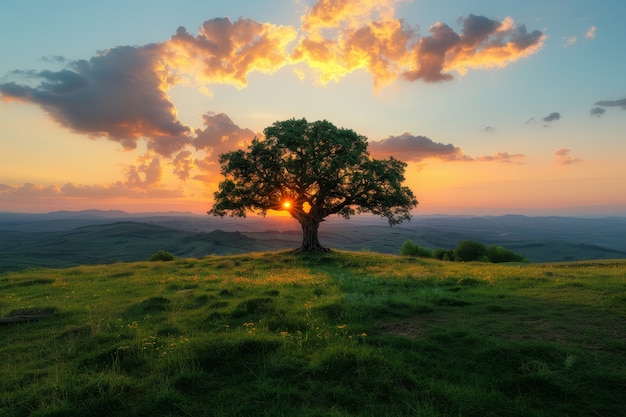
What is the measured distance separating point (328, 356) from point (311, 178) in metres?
29.9

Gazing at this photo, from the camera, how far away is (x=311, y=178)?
121 ft

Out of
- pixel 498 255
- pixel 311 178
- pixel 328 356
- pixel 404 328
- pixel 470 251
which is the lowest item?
pixel 498 255

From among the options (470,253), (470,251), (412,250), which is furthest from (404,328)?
(412,250)

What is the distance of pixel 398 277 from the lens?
21703 mm

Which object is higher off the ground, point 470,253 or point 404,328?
point 404,328

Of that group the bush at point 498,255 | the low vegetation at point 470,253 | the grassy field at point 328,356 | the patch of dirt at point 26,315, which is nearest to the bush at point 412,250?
the low vegetation at point 470,253

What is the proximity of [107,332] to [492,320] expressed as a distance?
1343 cm

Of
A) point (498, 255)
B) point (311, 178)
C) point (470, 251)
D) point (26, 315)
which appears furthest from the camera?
point (498, 255)

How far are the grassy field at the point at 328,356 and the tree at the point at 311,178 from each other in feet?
74.2

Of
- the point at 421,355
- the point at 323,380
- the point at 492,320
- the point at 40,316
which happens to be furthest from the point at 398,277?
the point at 40,316

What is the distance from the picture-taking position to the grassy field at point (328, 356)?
6449 millimetres

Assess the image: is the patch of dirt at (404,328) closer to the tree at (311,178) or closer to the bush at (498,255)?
the tree at (311,178)

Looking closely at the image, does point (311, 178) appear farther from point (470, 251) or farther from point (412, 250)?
point (470, 251)

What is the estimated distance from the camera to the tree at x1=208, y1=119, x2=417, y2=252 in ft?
121
